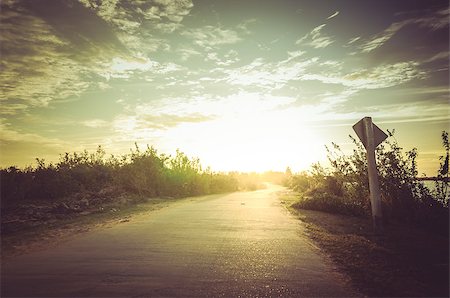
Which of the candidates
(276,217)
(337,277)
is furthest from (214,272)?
(276,217)

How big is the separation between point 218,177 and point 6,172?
23370mm

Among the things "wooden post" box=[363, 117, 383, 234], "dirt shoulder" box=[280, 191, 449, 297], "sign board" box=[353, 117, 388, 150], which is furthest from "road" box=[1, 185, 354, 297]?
"sign board" box=[353, 117, 388, 150]

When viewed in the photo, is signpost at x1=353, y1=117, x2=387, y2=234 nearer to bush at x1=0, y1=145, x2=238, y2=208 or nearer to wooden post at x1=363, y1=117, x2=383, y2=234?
wooden post at x1=363, y1=117, x2=383, y2=234

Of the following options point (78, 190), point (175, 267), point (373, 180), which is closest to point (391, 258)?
point (373, 180)

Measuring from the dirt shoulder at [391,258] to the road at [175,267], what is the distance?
0.43 metres

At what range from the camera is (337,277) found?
4.79 metres

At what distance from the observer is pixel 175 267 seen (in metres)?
5.13

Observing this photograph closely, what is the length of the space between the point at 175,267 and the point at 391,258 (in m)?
4.01

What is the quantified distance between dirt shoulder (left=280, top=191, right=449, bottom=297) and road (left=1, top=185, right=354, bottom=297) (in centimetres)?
43

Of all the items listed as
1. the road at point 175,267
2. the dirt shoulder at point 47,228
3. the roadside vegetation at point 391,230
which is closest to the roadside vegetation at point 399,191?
the roadside vegetation at point 391,230

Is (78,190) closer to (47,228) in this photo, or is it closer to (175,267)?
Answer: (47,228)

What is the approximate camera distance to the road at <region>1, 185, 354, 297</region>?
13.7 feet

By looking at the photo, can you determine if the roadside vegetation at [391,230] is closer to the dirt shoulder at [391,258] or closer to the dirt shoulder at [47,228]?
the dirt shoulder at [391,258]

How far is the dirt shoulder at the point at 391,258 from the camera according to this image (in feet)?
14.2
